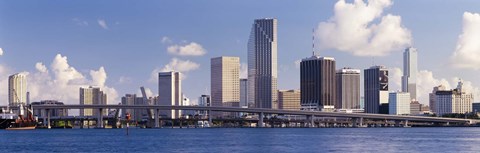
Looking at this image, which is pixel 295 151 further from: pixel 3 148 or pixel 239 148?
pixel 3 148

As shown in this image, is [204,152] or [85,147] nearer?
[204,152]

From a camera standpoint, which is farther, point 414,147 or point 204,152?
point 414,147

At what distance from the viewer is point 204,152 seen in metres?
97.4

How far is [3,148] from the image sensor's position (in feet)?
352

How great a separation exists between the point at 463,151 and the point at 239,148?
80.3 feet

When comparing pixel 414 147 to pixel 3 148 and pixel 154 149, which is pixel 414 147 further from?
pixel 3 148

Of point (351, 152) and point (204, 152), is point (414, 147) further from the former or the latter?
point (204, 152)

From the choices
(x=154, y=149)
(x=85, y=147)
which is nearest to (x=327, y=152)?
(x=154, y=149)

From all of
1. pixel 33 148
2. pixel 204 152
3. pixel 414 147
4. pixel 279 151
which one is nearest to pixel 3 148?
pixel 33 148

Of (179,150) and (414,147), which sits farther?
(414,147)

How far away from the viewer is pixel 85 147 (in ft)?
363

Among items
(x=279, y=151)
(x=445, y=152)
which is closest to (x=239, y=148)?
(x=279, y=151)

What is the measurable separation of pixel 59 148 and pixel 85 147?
385cm

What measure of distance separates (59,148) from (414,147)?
41211mm
